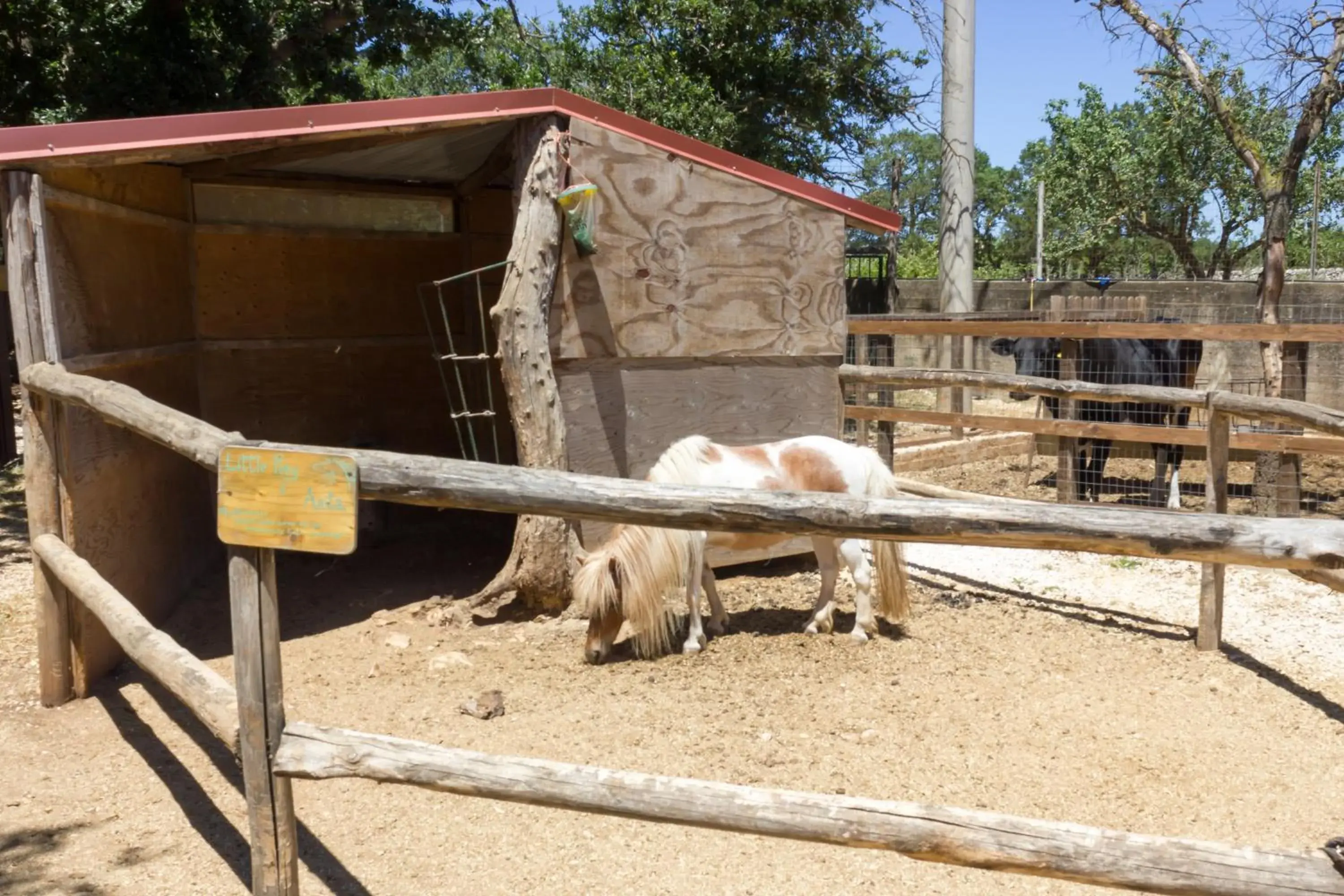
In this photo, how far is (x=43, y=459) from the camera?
4.20m

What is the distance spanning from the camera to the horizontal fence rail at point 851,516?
1871mm

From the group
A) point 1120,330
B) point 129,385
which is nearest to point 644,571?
point 129,385

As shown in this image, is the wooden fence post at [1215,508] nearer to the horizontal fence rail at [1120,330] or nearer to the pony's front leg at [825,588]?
the pony's front leg at [825,588]

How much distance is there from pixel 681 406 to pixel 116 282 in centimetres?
284

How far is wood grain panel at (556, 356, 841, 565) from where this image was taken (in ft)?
17.9

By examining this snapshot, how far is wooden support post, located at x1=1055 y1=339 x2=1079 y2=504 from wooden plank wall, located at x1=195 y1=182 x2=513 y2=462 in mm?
4062

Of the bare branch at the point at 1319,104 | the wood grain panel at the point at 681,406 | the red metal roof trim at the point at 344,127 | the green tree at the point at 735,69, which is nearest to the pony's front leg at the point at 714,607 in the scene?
the wood grain panel at the point at 681,406

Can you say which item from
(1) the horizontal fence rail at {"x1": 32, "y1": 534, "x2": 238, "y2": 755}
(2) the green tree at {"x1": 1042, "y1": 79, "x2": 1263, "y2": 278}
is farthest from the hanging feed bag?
(2) the green tree at {"x1": 1042, "y1": 79, "x2": 1263, "y2": 278}

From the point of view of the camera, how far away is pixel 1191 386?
9.21m

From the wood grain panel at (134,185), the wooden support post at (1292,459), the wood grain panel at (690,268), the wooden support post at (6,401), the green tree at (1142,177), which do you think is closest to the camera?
the wood grain panel at (134,185)

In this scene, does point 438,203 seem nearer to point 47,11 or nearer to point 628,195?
point 628,195

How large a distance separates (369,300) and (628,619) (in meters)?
3.49

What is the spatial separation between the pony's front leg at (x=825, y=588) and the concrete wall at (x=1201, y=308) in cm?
467

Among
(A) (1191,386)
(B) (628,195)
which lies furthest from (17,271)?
(A) (1191,386)
